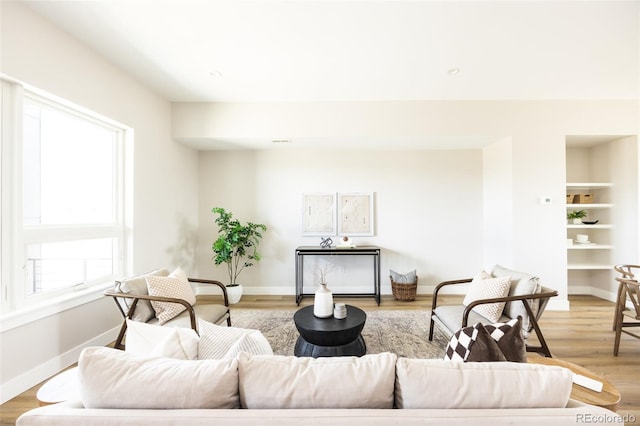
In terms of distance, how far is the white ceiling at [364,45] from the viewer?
1.94m

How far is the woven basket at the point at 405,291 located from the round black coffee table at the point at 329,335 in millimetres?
1820

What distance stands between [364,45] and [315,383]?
251cm

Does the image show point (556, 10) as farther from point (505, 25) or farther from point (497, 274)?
point (497, 274)

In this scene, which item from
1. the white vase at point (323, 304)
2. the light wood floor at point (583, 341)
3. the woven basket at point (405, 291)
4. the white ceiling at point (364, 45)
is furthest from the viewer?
the woven basket at point (405, 291)

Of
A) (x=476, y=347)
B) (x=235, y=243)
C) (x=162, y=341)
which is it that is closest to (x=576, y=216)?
(x=476, y=347)

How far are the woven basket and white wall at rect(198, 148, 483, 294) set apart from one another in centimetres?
34

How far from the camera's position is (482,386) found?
85 cm

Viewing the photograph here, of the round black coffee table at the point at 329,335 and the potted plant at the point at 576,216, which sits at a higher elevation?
the potted plant at the point at 576,216

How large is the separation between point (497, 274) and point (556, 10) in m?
2.11

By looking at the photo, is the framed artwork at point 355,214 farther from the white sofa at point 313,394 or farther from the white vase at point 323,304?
the white sofa at point 313,394

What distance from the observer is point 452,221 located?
4.24m

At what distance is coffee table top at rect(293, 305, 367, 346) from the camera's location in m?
2.01

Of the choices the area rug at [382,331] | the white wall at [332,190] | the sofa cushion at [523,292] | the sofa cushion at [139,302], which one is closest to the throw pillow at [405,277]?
the white wall at [332,190]

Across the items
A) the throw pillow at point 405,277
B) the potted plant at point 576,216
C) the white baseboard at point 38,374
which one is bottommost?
the white baseboard at point 38,374
